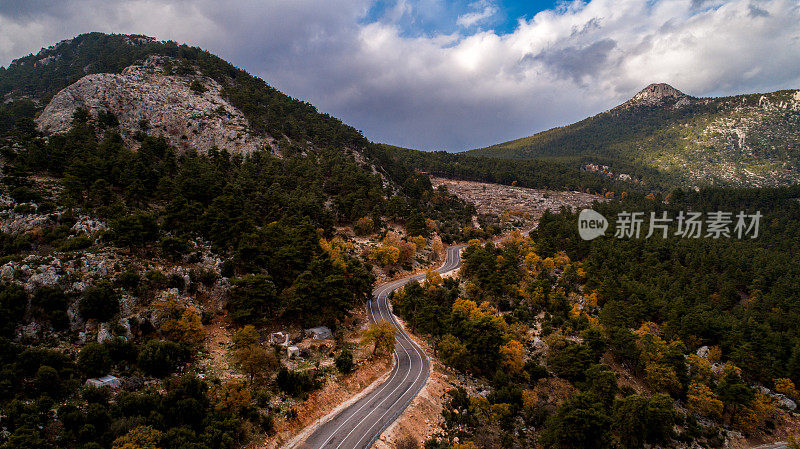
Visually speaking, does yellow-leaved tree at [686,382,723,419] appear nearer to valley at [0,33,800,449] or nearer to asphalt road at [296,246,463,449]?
valley at [0,33,800,449]

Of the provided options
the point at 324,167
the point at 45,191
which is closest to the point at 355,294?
the point at 45,191

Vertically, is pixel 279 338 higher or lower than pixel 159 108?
lower

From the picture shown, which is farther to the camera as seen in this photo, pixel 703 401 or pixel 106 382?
pixel 703 401

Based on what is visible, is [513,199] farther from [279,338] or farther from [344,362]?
[279,338]

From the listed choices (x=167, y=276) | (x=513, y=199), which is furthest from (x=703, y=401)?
(x=513, y=199)

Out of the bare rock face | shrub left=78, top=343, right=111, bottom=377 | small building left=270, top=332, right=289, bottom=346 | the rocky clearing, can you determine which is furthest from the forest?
the bare rock face

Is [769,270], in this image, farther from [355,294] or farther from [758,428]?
[355,294]

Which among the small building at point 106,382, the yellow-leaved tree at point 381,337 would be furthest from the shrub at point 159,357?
the yellow-leaved tree at point 381,337
